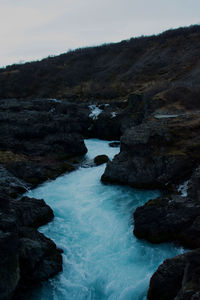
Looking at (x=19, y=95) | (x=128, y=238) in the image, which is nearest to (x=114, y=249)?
(x=128, y=238)

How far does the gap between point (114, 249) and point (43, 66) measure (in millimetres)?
79740

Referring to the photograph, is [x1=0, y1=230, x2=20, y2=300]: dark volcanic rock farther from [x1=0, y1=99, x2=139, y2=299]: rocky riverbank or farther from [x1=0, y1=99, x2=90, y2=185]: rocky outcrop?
[x1=0, y1=99, x2=90, y2=185]: rocky outcrop

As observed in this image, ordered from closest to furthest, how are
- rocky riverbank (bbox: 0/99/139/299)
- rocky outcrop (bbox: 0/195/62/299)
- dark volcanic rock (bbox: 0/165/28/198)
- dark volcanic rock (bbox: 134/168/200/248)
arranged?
rocky outcrop (bbox: 0/195/62/299)
rocky riverbank (bbox: 0/99/139/299)
dark volcanic rock (bbox: 134/168/200/248)
dark volcanic rock (bbox: 0/165/28/198)

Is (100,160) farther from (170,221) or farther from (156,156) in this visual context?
(170,221)

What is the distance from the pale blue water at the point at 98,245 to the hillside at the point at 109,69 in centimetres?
3930

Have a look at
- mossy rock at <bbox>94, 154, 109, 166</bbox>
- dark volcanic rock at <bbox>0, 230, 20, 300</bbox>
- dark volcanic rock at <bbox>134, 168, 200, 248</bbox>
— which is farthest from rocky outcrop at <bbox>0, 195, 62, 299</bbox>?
mossy rock at <bbox>94, 154, 109, 166</bbox>

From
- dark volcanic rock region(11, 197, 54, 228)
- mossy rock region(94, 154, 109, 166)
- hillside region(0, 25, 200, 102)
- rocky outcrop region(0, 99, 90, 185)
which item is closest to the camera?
dark volcanic rock region(11, 197, 54, 228)

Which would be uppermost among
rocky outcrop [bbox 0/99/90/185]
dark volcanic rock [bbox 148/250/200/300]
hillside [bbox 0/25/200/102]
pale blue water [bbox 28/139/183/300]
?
hillside [bbox 0/25/200/102]

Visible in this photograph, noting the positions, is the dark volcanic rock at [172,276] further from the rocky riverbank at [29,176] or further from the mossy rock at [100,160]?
the mossy rock at [100,160]

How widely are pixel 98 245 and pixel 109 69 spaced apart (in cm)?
7077

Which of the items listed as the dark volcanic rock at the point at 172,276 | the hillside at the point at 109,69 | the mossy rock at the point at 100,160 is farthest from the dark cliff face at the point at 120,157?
the mossy rock at the point at 100,160

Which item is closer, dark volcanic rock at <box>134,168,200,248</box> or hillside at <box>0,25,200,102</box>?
dark volcanic rock at <box>134,168,200,248</box>

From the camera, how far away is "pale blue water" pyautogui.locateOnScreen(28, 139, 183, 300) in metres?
12.1

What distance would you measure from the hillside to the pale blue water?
129ft
